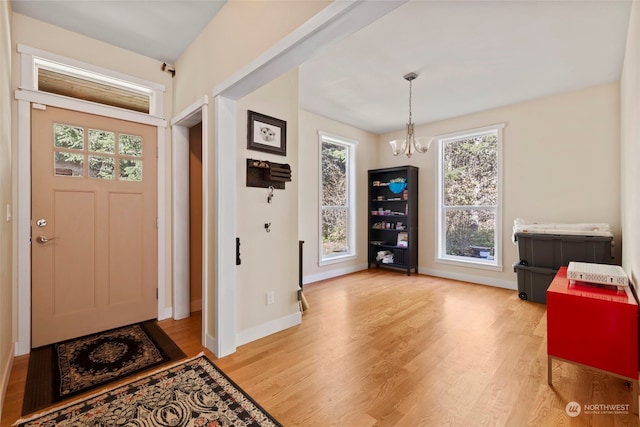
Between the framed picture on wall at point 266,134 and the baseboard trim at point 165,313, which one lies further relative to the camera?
the baseboard trim at point 165,313

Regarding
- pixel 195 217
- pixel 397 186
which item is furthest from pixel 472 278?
pixel 195 217

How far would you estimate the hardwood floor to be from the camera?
1.70 metres

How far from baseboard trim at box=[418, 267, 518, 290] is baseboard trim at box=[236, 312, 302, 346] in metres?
3.13

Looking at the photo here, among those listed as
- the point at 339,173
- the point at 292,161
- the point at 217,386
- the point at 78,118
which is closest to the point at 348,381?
the point at 217,386

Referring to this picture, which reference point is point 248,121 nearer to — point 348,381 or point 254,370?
point 254,370

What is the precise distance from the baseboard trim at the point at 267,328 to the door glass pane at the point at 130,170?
1942mm

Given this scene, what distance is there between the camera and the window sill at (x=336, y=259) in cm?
494

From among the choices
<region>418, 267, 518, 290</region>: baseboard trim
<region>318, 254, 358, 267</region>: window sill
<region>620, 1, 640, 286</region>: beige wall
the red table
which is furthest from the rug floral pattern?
<region>418, 267, 518, 290</region>: baseboard trim

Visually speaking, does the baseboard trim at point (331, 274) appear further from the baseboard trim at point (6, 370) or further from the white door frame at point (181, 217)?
the baseboard trim at point (6, 370)

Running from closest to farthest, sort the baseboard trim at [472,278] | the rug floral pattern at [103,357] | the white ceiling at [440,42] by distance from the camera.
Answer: the rug floral pattern at [103,357] < the white ceiling at [440,42] < the baseboard trim at [472,278]

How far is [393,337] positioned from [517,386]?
1.00 m

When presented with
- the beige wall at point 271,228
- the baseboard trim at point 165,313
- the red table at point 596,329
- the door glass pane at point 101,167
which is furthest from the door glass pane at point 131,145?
the red table at point 596,329

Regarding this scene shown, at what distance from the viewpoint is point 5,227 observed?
2014 mm

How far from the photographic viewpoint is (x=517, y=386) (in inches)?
77.1
